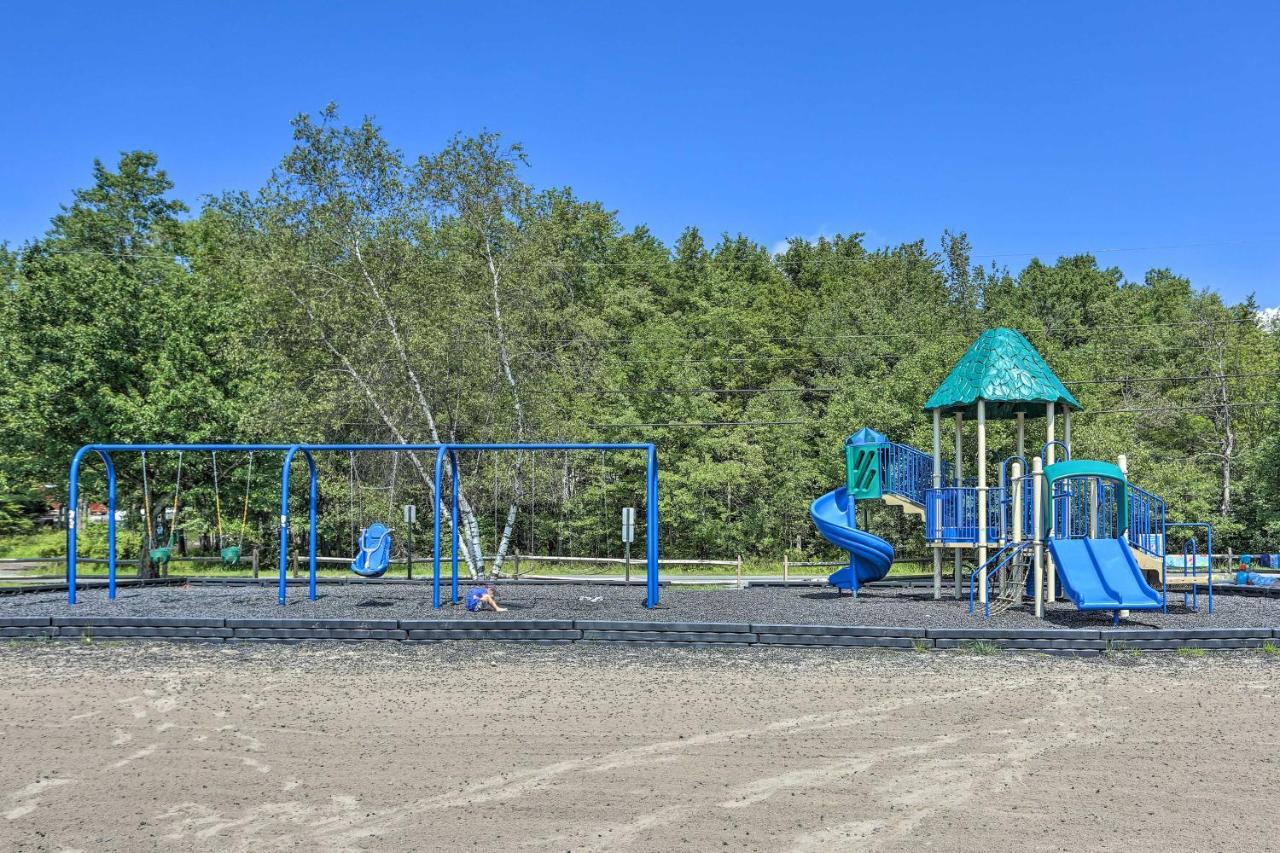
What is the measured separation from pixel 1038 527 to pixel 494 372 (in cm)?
1526

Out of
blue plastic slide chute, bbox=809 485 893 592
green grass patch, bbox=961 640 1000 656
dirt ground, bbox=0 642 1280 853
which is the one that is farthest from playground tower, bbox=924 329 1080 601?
dirt ground, bbox=0 642 1280 853

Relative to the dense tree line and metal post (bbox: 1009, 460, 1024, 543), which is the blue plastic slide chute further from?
the dense tree line

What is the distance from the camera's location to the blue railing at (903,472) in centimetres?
1556

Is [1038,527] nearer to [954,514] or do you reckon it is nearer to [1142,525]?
[954,514]

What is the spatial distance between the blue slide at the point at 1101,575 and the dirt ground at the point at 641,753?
119cm

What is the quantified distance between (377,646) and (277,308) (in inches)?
630

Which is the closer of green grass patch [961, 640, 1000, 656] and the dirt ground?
the dirt ground

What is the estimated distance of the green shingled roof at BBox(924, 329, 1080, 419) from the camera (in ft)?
49.5

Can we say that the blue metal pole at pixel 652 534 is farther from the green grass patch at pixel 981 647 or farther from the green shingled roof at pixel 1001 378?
the green shingled roof at pixel 1001 378

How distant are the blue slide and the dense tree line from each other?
30.3ft

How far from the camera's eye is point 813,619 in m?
13.0

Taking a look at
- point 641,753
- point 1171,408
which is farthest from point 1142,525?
point 1171,408

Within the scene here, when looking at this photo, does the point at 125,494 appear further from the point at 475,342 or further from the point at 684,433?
the point at 684,433

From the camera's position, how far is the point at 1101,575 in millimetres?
12734
